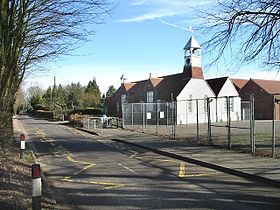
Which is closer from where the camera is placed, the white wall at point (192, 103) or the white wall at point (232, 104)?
the white wall at point (192, 103)

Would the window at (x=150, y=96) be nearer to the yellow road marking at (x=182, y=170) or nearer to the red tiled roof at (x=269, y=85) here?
the red tiled roof at (x=269, y=85)

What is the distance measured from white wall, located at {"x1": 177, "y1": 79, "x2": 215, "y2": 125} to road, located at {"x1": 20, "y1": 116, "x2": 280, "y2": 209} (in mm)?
35040

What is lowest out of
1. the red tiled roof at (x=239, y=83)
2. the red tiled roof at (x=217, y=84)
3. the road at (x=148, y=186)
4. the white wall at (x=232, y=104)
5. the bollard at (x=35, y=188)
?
the road at (x=148, y=186)

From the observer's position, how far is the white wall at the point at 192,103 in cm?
4997

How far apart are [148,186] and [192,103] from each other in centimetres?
4311

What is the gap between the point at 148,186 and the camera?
9766 millimetres

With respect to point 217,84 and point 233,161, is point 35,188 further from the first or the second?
point 217,84

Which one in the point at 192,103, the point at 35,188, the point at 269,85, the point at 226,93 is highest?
the point at 269,85

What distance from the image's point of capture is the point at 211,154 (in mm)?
15719

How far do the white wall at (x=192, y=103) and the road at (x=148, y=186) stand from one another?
115 ft

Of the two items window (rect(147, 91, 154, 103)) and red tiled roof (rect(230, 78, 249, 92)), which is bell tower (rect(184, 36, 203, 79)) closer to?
window (rect(147, 91, 154, 103))

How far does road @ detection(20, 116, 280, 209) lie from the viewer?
25.9 ft

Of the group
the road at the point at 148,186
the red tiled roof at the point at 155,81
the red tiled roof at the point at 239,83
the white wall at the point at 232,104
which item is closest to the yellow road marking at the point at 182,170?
the road at the point at 148,186

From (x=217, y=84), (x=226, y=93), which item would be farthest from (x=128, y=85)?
(x=226, y=93)
